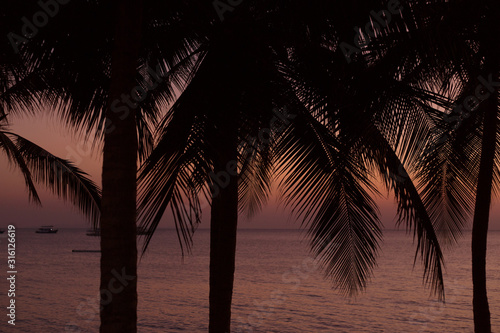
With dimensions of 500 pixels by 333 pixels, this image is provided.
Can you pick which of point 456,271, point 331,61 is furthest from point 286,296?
point 331,61

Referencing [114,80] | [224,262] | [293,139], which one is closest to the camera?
[114,80]

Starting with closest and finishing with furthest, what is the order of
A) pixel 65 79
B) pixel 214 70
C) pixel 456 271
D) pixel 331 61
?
pixel 214 70
pixel 331 61
pixel 65 79
pixel 456 271

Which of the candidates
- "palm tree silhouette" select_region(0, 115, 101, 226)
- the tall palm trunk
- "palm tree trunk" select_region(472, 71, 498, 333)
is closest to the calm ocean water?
"palm tree silhouette" select_region(0, 115, 101, 226)

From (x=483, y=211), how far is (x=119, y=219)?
5.13 m

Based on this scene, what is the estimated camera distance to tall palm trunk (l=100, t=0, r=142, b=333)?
4.63m

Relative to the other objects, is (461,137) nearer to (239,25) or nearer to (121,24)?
(239,25)

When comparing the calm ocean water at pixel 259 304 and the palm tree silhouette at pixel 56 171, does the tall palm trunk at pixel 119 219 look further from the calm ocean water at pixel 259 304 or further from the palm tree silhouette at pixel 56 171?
the calm ocean water at pixel 259 304

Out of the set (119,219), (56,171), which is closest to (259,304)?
(56,171)

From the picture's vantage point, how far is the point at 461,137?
25.6 feet

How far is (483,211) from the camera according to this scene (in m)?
7.65

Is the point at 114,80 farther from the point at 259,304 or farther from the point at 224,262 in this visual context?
the point at 259,304

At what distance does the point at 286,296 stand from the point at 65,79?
3880 cm

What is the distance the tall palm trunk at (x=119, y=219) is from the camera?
4629 millimetres

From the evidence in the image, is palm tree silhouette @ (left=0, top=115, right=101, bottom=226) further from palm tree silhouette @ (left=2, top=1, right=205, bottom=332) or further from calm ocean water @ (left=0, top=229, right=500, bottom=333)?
calm ocean water @ (left=0, top=229, right=500, bottom=333)
